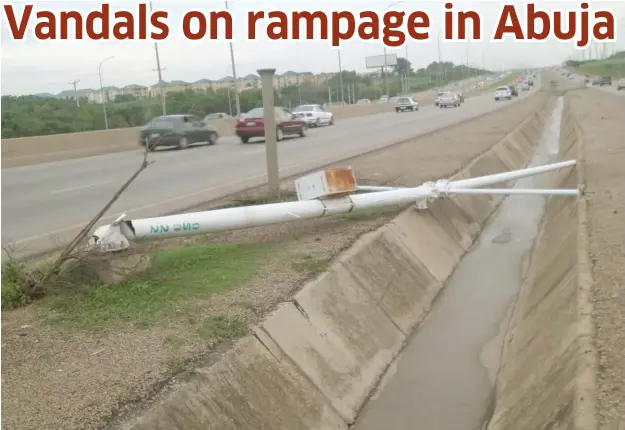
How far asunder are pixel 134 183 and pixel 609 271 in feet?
39.4

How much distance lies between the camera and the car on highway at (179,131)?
2717cm

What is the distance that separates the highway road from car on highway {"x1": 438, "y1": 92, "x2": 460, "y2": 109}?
3559 cm

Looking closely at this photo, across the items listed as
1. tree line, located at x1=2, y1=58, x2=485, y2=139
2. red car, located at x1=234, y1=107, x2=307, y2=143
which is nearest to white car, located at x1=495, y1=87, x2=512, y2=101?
tree line, located at x1=2, y1=58, x2=485, y2=139

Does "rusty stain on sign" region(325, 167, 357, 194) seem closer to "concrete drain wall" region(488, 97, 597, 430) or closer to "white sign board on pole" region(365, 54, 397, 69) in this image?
"concrete drain wall" region(488, 97, 597, 430)

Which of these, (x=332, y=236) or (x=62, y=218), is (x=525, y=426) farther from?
(x=62, y=218)

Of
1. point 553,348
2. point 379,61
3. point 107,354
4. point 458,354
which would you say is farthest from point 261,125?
point 379,61

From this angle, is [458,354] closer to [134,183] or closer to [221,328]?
[221,328]

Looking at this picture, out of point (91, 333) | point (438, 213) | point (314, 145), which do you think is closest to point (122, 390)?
point (91, 333)

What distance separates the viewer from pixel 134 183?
16.6 m

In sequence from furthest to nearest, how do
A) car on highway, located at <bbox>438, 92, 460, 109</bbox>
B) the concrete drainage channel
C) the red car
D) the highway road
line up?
car on highway, located at <bbox>438, 92, 460, 109</bbox>, the red car, the highway road, the concrete drainage channel

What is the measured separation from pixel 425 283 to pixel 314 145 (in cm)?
1786

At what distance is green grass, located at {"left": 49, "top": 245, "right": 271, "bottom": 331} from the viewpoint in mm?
6266

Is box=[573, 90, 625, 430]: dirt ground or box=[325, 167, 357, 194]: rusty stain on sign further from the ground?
box=[325, 167, 357, 194]: rusty stain on sign

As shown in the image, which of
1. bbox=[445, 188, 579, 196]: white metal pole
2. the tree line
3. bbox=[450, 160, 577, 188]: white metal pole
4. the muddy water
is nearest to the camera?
the muddy water
